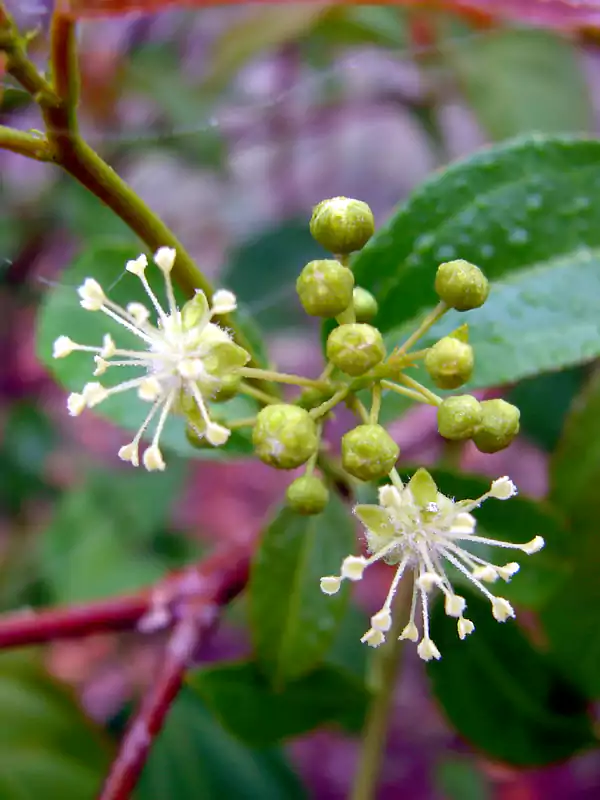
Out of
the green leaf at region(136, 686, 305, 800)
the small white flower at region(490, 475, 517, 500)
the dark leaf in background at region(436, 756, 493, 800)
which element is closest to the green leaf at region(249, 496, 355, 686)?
the small white flower at region(490, 475, 517, 500)

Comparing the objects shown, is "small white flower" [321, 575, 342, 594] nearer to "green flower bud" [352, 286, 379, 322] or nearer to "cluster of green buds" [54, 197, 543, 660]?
"cluster of green buds" [54, 197, 543, 660]

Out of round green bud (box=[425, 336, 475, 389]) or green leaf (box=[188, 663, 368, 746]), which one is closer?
round green bud (box=[425, 336, 475, 389])

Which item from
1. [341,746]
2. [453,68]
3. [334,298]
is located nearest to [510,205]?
[334,298]

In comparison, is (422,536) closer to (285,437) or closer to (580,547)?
(285,437)

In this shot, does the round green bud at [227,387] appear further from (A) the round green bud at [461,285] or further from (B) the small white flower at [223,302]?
(A) the round green bud at [461,285]

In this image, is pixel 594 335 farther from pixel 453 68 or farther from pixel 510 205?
pixel 453 68
